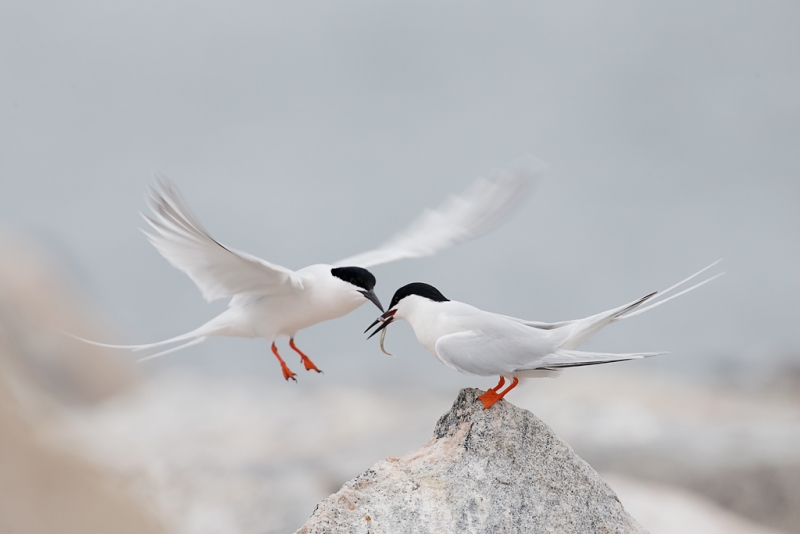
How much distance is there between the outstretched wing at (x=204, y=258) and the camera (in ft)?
12.1

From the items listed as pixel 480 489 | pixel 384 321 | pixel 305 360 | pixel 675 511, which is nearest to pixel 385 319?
pixel 384 321

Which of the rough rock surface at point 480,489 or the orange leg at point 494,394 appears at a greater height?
the orange leg at point 494,394

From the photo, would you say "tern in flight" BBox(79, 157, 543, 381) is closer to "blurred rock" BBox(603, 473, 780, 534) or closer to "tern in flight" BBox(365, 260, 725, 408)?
"tern in flight" BBox(365, 260, 725, 408)

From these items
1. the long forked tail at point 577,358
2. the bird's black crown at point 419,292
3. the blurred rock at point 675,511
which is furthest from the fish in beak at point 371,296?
the blurred rock at point 675,511

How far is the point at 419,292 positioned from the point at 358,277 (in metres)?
0.78

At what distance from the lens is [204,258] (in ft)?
13.5

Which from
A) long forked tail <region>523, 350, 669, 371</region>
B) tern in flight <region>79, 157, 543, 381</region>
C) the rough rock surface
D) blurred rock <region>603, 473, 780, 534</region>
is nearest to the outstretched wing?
tern in flight <region>79, 157, 543, 381</region>

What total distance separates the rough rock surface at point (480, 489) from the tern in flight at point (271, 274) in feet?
3.48

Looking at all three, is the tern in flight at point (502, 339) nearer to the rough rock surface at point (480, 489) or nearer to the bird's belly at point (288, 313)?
the rough rock surface at point (480, 489)

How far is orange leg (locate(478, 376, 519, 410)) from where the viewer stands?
330cm

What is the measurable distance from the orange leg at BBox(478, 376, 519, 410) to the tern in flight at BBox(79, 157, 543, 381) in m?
0.95

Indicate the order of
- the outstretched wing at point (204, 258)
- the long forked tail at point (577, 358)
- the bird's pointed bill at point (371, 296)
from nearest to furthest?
the long forked tail at point (577, 358)
the outstretched wing at point (204, 258)
the bird's pointed bill at point (371, 296)

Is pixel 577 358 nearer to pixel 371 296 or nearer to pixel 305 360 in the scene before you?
pixel 371 296

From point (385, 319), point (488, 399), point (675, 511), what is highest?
point (675, 511)
